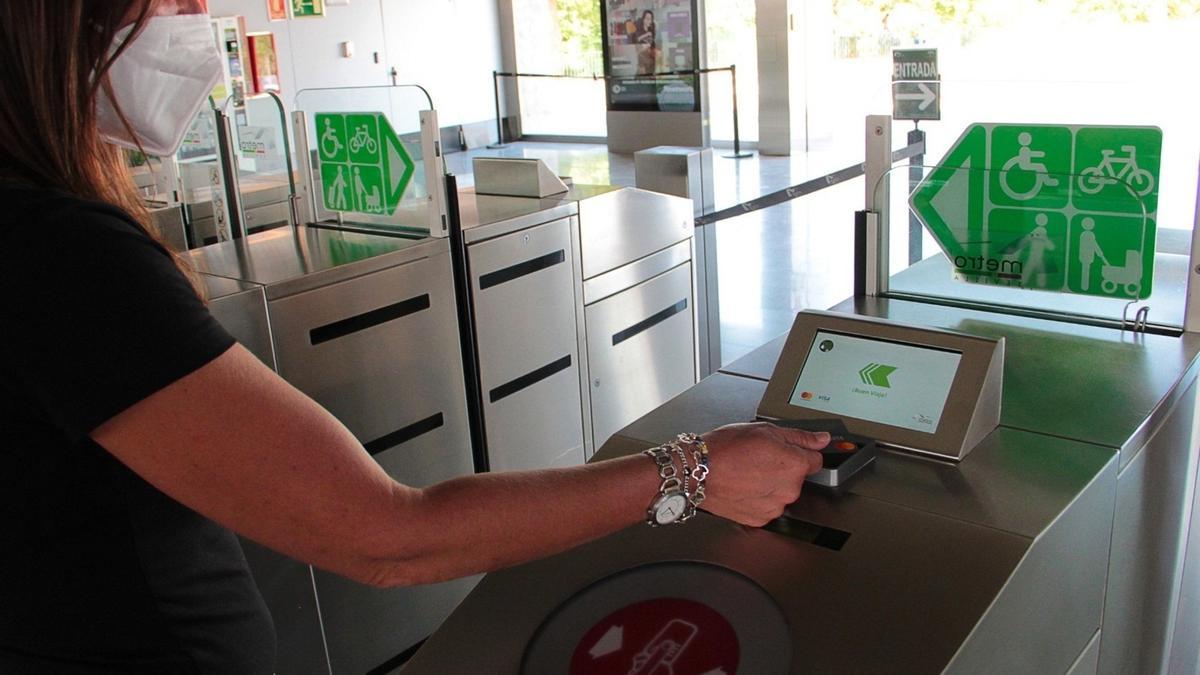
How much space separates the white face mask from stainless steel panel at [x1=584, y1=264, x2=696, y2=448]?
7.53ft

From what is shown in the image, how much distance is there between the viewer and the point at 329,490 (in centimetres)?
91

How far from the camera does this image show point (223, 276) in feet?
8.21

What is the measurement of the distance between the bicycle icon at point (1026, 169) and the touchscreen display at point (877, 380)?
526 millimetres

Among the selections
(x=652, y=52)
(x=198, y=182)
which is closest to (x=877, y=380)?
(x=198, y=182)

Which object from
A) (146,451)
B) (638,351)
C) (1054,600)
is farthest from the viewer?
(638,351)

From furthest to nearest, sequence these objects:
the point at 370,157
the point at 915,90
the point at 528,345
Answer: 1. the point at 915,90
2. the point at 528,345
3. the point at 370,157

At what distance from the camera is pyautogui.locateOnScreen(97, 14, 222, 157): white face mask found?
104cm

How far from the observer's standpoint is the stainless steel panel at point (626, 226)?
3.36 m

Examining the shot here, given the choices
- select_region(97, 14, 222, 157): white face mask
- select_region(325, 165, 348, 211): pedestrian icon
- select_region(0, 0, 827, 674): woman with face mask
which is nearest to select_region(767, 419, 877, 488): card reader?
select_region(0, 0, 827, 674): woman with face mask

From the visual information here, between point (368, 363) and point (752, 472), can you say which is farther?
point (368, 363)

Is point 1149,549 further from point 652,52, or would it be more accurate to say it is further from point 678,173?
point 652,52

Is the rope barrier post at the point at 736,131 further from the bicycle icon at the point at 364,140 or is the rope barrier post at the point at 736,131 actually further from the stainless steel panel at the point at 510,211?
the bicycle icon at the point at 364,140

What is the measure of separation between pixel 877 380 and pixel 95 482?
961 mm

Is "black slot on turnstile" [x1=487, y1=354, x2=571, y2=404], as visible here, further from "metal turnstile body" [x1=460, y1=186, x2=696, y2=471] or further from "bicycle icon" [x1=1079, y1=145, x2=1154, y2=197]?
"bicycle icon" [x1=1079, y1=145, x2=1154, y2=197]
